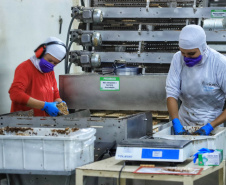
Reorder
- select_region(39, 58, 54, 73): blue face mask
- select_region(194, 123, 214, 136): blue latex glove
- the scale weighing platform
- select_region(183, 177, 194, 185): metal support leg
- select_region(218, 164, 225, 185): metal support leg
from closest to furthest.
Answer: select_region(183, 177, 194, 185): metal support leg → the scale weighing platform → select_region(218, 164, 225, 185): metal support leg → select_region(194, 123, 214, 136): blue latex glove → select_region(39, 58, 54, 73): blue face mask

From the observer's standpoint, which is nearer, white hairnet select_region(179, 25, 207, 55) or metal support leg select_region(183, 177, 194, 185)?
metal support leg select_region(183, 177, 194, 185)

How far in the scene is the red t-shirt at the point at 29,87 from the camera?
11.7 ft

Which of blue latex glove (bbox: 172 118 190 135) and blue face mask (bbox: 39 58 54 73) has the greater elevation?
blue face mask (bbox: 39 58 54 73)

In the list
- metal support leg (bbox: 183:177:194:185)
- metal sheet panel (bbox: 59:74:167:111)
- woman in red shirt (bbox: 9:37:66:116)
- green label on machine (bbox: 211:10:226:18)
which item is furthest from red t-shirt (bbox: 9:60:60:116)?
metal support leg (bbox: 183:177:194:185)

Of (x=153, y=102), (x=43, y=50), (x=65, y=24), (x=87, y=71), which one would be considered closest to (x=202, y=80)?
(x=153, y=102)

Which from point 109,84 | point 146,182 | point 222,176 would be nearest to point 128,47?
point 109,84

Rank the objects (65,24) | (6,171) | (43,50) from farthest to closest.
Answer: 1. (65,24)
2. (43,50)
3. (6,171)

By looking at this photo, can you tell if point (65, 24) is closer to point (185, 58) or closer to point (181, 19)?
point (181, 19)

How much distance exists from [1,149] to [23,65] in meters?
1.45

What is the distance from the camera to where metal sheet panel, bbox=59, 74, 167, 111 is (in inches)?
158

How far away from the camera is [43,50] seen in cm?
368

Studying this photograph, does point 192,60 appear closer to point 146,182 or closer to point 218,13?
point 146,182

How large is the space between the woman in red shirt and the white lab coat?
3.26 ft

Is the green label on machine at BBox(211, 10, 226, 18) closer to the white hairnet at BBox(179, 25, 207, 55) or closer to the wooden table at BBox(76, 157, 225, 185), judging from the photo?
the white hairnet at BBox(179, 25, 207, 55)
